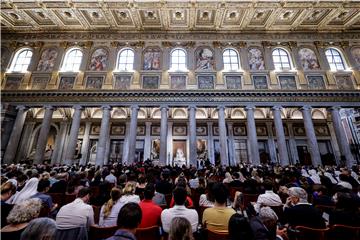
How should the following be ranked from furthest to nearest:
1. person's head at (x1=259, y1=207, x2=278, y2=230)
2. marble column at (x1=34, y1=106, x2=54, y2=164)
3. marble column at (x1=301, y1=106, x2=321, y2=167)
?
marble column at (x1=34, y1=106, x2=54, y2=164), marble column at (x1=301, y1=106, x2=321, y2=167), person's head at (x1=259, y1=207, x2=278, y2=230)

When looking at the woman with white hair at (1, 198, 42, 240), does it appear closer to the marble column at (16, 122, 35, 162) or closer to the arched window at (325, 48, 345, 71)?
the marble column at (16, 122, 35, 162)

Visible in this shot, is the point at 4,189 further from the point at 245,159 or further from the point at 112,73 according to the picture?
the point at 245,159

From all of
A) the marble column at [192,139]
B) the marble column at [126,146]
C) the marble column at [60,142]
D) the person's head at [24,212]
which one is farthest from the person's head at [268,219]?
the marble column at [60,142]

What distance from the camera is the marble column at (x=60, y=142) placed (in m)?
17.7

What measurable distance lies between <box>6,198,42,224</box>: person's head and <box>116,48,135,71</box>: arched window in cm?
1649

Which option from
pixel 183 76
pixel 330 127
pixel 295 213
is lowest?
pixel 295 213

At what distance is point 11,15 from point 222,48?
20.1m

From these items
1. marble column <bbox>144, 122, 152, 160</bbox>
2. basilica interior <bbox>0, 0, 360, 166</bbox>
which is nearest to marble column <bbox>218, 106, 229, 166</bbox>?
basilica interior <bbox>0, 0, 360, 166</bbox>

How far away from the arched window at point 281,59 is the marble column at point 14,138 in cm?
2336

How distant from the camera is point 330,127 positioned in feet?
64.7

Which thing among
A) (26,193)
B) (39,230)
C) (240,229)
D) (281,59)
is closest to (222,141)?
(281,59)

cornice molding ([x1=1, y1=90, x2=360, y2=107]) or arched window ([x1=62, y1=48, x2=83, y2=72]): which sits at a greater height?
arched window ([x1=62, y1=48, x2=83, y2=72])

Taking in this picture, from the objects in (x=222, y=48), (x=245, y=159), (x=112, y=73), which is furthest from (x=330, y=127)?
(x=112, y=73)

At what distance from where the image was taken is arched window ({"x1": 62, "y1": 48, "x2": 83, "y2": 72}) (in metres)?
17.3
